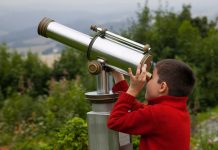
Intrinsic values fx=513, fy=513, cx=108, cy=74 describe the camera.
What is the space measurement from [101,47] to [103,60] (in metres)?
0.07

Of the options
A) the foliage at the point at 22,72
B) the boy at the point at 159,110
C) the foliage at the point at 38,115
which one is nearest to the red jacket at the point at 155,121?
the boy at the point at 159,110

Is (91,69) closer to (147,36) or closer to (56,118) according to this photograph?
(56,118)

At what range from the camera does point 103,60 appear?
249 cm

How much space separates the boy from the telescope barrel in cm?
7

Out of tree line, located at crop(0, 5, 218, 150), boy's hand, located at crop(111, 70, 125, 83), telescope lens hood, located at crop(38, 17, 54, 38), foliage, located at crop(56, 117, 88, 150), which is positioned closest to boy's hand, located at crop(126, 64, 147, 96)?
boy's hand, located at crop(111, 70, 125, 83)

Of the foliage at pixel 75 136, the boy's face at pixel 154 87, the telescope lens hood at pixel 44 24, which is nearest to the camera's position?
the boy's face at pixel 154 87

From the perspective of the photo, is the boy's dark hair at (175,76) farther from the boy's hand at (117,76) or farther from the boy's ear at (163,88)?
the boy's hand at (117,76)

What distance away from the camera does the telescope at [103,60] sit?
245 cm

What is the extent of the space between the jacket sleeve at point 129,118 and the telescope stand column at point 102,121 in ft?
0.37

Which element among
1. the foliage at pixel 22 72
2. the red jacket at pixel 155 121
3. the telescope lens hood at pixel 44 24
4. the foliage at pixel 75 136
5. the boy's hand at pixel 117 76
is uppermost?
the foliage at pixel 22 72

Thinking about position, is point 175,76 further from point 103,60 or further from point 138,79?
point 103,60

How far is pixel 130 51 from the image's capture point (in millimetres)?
2459

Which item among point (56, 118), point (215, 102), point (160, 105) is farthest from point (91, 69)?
point (215, 102)

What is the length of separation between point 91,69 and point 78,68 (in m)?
9.81
